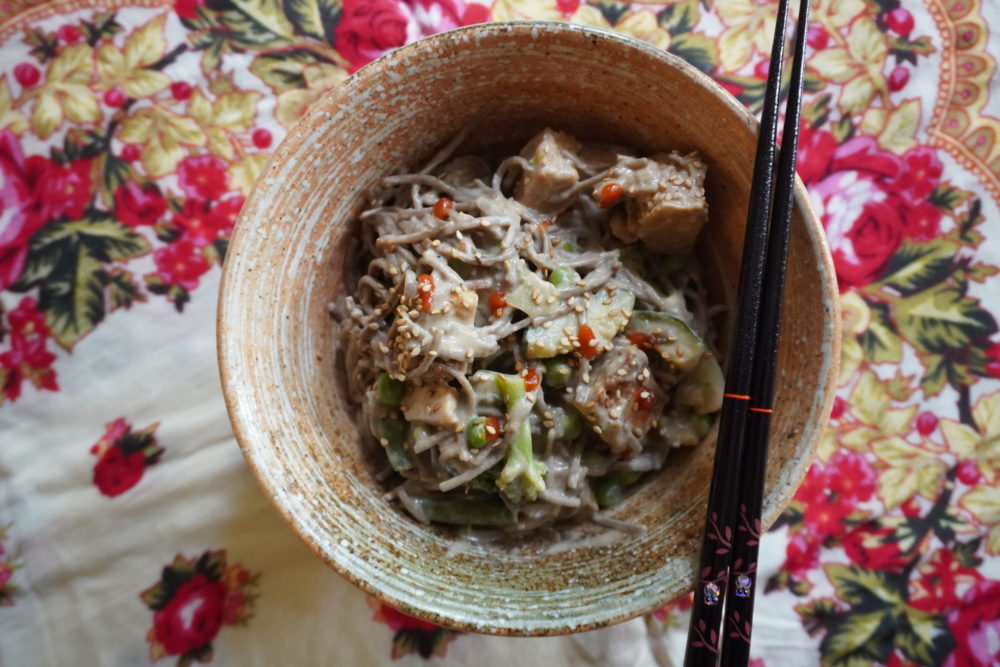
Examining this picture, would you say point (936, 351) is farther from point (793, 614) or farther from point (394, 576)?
point (394, 576)

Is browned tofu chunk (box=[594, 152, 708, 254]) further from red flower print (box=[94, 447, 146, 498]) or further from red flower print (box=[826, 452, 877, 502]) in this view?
red flower print (box=[94, 447, 146, 498])

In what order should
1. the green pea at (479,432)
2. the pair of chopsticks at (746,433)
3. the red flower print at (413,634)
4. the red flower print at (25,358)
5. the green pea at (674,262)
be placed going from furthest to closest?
the red flower print at (25,358) → the red flower print at (413,634) → the green pea at (674,262) → the green pea at (479,432) → the pair of chopsticks at (746,433)

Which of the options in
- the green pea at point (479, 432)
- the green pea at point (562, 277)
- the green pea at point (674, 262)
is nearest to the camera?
the green pea at point (479, 432)

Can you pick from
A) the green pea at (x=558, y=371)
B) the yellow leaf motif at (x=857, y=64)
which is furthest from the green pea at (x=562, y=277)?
the yellow leaf motif at (x=857, y=64)

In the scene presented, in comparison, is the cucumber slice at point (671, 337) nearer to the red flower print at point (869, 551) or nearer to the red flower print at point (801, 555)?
the red flower print at point (801, 555)

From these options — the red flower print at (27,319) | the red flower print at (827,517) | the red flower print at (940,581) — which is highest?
the red flower print at (827,517)

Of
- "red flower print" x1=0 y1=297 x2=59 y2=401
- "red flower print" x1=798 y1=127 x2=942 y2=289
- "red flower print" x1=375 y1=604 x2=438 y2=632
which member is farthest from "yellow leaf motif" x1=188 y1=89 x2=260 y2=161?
"red flower print" x1=798 y1=127 x2=942 y2=289
